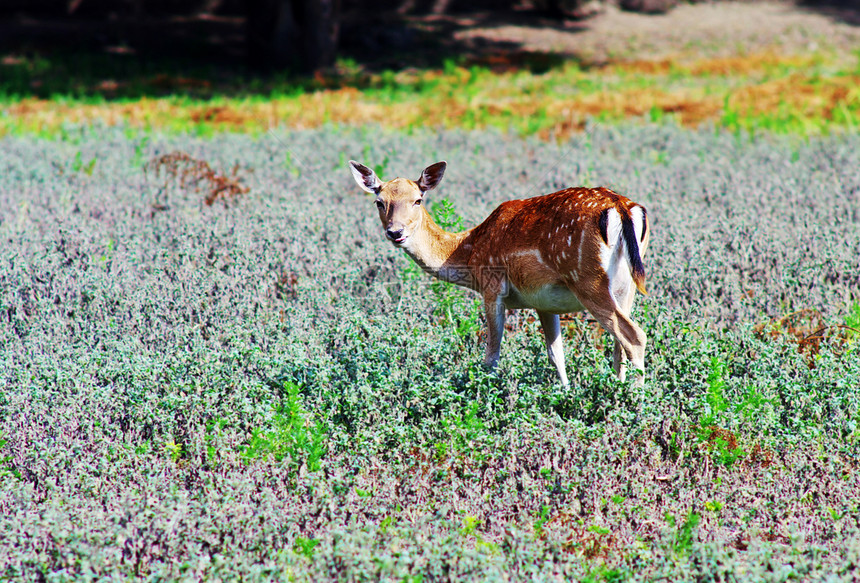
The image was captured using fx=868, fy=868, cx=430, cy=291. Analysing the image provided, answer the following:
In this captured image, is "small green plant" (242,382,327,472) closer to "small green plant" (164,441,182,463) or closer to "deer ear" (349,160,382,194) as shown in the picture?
"small green plant" (164,441,182,463)

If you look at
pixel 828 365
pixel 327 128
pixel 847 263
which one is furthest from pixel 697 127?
pixel 828 365

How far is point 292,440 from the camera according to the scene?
4.13 metres

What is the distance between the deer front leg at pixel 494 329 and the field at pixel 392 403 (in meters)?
0.10

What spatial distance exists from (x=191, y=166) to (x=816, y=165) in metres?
6.98

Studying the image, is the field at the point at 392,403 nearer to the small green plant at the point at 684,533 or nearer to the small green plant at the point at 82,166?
the small green plant at the point at 684,533

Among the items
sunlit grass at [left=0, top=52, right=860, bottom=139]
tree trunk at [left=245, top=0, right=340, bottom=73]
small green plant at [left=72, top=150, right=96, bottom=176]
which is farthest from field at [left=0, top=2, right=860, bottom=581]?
tree trunk at [left=245, top=0, right=340, bottom=73]

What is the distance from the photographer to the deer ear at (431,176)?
17.0 ft

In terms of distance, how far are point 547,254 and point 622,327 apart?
54 cm

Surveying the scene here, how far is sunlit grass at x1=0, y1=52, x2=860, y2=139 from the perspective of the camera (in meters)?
13.1

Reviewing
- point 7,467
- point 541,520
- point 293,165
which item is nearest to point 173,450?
point 7,467

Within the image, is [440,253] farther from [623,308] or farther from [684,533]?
[684,533]

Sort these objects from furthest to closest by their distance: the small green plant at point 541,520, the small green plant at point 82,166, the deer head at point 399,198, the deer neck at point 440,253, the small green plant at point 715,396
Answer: the small green plant at point 82,166, the deer neck at point 440,253, the deer head at point 399,198, the small green plant at point 715,396, the small green plant at point 541,520

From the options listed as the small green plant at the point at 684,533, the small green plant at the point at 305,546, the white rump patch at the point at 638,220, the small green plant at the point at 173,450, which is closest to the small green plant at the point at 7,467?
the small green plant at the point at 173,450

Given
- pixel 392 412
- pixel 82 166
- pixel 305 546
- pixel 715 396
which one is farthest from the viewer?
pixel 82 166
